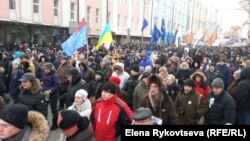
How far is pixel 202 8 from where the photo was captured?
86.8 meters

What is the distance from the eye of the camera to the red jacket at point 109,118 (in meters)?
4.57

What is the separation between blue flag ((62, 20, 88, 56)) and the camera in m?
12.4

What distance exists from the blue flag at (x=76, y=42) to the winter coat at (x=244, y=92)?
715 centimetres

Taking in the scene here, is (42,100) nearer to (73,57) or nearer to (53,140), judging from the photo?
(53,140)

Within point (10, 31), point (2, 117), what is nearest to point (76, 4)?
point (10, 31)

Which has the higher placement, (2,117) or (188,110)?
(2,117)

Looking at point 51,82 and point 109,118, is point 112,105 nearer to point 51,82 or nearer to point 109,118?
point 109,118

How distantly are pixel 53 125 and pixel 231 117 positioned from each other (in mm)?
4259

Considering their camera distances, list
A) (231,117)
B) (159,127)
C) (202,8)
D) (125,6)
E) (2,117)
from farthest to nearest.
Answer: (202,8)
(125,6)
(231,117)
(2,117)
(159,127)

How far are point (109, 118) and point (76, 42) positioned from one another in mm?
8341

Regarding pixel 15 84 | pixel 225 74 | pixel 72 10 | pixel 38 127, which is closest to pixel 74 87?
pixel 15 84

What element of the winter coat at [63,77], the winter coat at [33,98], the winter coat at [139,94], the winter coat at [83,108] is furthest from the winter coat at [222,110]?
the winter coat at [63,77]

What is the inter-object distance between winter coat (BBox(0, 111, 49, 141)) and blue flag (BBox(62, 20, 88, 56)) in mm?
9154

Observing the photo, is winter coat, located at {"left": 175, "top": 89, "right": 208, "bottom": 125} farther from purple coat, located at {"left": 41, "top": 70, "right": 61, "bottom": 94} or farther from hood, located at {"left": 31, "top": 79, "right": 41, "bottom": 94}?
purple coat, located at {"left": 41, "top": 70, "right": 61, "bottom": 94}
